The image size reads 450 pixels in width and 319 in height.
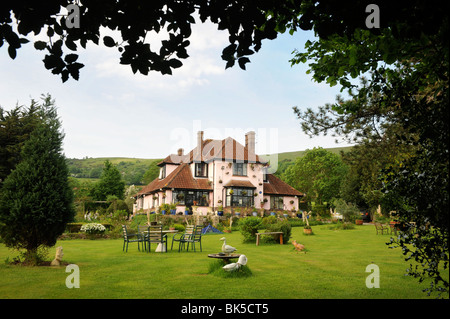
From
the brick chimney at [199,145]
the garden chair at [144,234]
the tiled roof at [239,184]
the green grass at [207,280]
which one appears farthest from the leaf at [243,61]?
the brick chimney at [199,145]

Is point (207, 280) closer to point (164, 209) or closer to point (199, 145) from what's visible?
point (164, 209)

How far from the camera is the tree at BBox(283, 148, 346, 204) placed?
59.2 metres

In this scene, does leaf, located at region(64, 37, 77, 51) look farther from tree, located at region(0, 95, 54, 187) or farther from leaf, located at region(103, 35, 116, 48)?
tree, located at region(0, 95, 54, 187)

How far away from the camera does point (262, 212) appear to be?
123ft

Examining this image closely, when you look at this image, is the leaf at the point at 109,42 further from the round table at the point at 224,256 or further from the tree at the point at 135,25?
the round table at the point at 224,256

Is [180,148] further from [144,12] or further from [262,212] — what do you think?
[144,12]

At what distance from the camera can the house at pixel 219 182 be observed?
3834 cm

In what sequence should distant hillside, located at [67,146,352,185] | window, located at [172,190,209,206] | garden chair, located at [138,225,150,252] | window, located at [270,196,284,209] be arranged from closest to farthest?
garden chair, located at [138,225,150,252] < window, located at [172,190,209,206] < window, located at [270,196,284,209] < distant hillside, located at [67,146,352,185]

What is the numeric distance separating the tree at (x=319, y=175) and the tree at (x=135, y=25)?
55942mm

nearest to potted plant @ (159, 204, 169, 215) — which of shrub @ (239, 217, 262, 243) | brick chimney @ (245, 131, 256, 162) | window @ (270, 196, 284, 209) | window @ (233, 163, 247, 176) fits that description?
window @ (233, 163, 247, 176)

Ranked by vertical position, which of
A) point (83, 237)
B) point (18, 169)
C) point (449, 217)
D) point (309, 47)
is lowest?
point (83, 237)

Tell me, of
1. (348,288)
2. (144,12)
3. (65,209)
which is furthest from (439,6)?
(65,209)

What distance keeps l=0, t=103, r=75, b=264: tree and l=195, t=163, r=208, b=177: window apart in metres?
29.3
